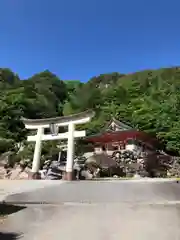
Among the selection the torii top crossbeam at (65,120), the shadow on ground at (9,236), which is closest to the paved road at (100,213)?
the shadow on ground at (9,236)

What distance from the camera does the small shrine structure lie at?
93.6ft

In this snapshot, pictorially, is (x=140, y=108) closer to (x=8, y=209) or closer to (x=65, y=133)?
(x=65, y=133)

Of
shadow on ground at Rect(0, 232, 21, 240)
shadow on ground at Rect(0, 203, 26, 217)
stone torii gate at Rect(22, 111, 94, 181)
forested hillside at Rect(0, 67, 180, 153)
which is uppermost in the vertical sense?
forested hillside at Rect(0, 67, 180, 153)

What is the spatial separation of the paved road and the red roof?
16.7 m

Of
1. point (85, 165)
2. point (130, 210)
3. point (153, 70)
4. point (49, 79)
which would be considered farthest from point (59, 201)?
point (153, 70)

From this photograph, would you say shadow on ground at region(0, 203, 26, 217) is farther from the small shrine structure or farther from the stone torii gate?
the small shrine structure

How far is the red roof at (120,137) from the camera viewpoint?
2850 centimetres

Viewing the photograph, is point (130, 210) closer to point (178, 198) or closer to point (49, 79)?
point (178, 198)

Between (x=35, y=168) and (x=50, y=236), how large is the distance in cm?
1441

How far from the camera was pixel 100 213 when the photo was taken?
23.7 feet

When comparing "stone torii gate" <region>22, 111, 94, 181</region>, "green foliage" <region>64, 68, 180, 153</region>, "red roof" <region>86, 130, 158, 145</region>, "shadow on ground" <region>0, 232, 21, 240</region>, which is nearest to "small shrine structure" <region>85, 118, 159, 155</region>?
"red roof" <region>86, 130, 158, 145</region>

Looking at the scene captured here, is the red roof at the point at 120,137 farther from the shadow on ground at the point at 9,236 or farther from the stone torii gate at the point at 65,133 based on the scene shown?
the shadow on ground at the point at 9,236

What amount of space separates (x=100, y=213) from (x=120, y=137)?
72.7 feet

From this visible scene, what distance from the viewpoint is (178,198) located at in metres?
9.66
